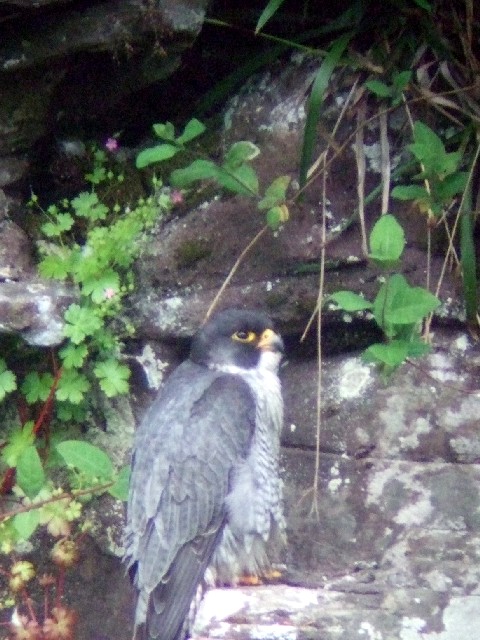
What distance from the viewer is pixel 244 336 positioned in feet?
13.9

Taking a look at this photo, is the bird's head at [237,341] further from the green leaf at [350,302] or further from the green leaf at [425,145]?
the green leaf at [425,145]

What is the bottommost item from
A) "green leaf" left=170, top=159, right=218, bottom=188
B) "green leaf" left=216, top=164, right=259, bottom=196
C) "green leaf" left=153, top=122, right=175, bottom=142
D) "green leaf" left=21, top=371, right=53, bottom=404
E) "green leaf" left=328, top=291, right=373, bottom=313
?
"green leaf" left=21, top=371, right=53, bottom=404

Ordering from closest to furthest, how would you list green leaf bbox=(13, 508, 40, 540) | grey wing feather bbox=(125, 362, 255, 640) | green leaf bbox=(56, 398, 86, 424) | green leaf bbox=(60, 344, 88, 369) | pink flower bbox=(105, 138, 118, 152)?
1. grey wing feather bbox=(125, 362, 255, 640)
2. green leaf bbox=(13, 508, 40, 540)
3. green leaf bbox=(60, 344, 88, 369)
4. green leaf bbox=(56, 398, 86, 424)
5. pink flower bbox=(105, 138, 118, 152)

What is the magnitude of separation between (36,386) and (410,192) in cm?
173

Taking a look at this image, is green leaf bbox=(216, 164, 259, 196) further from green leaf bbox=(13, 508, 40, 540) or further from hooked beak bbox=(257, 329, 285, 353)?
green leaf bbox=(13, 508, 40, 540)

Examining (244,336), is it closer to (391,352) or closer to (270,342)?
(270,342)

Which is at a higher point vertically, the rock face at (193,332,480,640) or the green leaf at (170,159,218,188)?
the green leaf at (170,159,218,188)

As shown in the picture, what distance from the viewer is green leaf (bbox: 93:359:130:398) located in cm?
424

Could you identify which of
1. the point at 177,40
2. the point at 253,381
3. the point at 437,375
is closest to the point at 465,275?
the point at 437,375

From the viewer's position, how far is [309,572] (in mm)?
4141

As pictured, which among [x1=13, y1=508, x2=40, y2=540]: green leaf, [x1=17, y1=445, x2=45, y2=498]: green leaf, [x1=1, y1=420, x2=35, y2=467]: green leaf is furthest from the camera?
[x1=1, y1=420, x2=35, y2=467]: green leaf

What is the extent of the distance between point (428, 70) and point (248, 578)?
2257 mm

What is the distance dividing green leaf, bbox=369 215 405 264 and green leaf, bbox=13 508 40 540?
5.51ft

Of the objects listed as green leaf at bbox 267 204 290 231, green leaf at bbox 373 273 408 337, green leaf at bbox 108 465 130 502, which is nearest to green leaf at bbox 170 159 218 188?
green leaf at bbox 267 204 290 231
